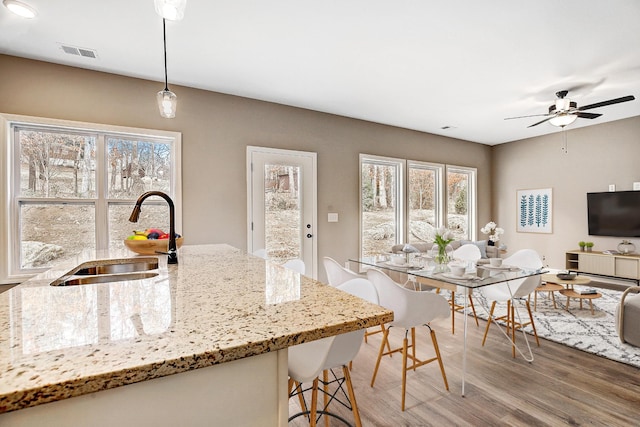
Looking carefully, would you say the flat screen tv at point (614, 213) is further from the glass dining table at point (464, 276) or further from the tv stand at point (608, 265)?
the glass dining table at point (464, 276)

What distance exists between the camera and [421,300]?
2.06 meters

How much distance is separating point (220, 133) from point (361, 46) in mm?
2003

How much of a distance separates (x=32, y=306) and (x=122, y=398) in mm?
581

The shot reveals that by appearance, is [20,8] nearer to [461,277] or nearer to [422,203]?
[461,277]

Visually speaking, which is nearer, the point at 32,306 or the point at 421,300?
the point at 32,306

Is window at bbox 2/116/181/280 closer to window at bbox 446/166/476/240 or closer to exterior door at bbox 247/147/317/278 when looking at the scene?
exterior door at bbox 247/147/317/278

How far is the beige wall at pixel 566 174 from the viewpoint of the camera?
5.09 m

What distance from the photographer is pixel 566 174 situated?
5.75 m

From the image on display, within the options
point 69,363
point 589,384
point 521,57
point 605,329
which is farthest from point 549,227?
point 69,363

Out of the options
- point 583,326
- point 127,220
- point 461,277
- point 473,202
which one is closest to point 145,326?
point 461,277

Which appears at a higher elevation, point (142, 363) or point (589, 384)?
point (142, 363)

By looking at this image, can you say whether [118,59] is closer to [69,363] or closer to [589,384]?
[69,363]

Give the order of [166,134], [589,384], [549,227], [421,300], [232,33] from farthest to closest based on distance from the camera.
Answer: [549,227]
[166,134]
[232,33]
[589,384]
[421,300]

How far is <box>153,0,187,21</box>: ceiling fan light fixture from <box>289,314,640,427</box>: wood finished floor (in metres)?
2.28
